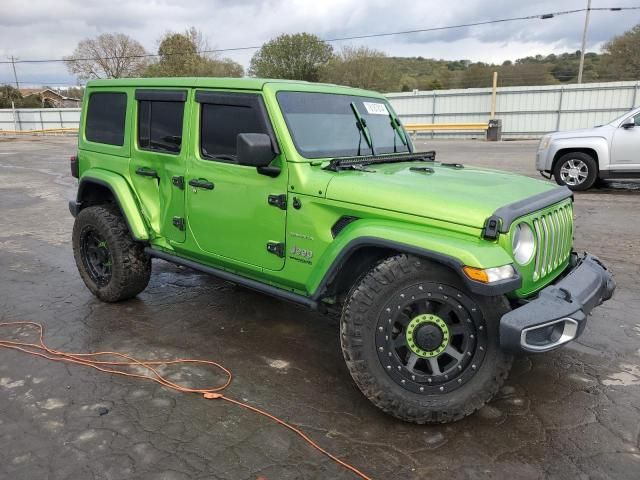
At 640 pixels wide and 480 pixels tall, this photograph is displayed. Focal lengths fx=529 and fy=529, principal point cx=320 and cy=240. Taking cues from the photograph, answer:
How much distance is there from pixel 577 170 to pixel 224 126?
8710 millimetres

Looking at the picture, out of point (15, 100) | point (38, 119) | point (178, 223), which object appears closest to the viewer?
point (178, 223)

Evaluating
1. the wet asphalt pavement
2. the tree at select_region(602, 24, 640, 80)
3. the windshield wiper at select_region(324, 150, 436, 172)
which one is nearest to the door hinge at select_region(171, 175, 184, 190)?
the wet asphalt pavement

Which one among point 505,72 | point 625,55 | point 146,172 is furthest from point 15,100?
point 146,172

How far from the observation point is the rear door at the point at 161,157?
4.13 m

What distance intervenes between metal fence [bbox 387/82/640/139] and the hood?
2410cm

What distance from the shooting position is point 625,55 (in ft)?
133

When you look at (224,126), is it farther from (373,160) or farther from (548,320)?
(548,320)

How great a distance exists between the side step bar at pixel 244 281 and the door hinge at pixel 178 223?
0.89 ft

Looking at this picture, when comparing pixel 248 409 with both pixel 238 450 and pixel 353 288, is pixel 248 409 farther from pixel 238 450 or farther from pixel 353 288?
pixel 353 288

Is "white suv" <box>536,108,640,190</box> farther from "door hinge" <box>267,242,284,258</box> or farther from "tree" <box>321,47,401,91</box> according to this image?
"tree" <box>321,47,401,91</box>

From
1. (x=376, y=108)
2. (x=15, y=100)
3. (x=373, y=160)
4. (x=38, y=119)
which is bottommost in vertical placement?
(x=373, y=160)

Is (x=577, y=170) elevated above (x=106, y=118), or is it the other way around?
(x=106, y=118)

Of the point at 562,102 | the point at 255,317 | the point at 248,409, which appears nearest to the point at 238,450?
the point at 248,409

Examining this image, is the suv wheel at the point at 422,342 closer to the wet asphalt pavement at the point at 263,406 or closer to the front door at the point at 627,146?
the wet asphalt pavement at the point at 263,406
